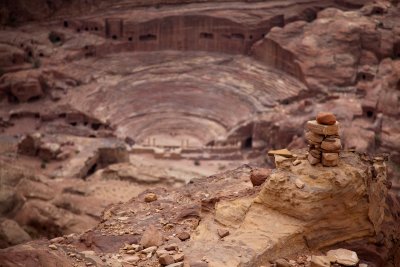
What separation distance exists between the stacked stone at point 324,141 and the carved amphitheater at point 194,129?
0.30 metres

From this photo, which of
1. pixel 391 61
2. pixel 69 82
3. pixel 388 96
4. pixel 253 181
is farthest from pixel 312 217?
pixel 69 82

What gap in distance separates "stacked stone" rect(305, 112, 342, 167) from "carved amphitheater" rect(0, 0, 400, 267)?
0.30 meters

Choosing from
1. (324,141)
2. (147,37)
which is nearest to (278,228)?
(324,141)

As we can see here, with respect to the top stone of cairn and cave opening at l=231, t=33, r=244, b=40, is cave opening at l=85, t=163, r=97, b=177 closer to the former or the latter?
cave opening at l=231, t=33, r=244, b=40

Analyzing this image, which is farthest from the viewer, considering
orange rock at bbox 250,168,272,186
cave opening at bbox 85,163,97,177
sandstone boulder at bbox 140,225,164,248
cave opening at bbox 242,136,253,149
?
cave opening at bbox 242,136,253,149

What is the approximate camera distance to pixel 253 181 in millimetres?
13516

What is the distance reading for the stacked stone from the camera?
11.0 meters

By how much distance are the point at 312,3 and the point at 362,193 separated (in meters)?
34.4

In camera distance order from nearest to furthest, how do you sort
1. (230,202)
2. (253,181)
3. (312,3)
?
(230,202) < (253,181) < (312,3)

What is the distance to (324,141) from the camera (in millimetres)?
11172

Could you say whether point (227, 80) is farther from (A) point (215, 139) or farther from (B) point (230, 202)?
(B) point (230, 202)

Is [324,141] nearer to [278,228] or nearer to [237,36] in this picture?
[278,228]

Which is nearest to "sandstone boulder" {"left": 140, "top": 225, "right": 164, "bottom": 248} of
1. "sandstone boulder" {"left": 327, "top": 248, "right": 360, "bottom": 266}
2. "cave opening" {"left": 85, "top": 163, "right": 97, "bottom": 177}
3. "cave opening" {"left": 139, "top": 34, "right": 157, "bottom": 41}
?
"sandstone boulder" {"left": 327, "top": 248, "right": 360, "bottom": 266}

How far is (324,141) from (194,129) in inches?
1115
